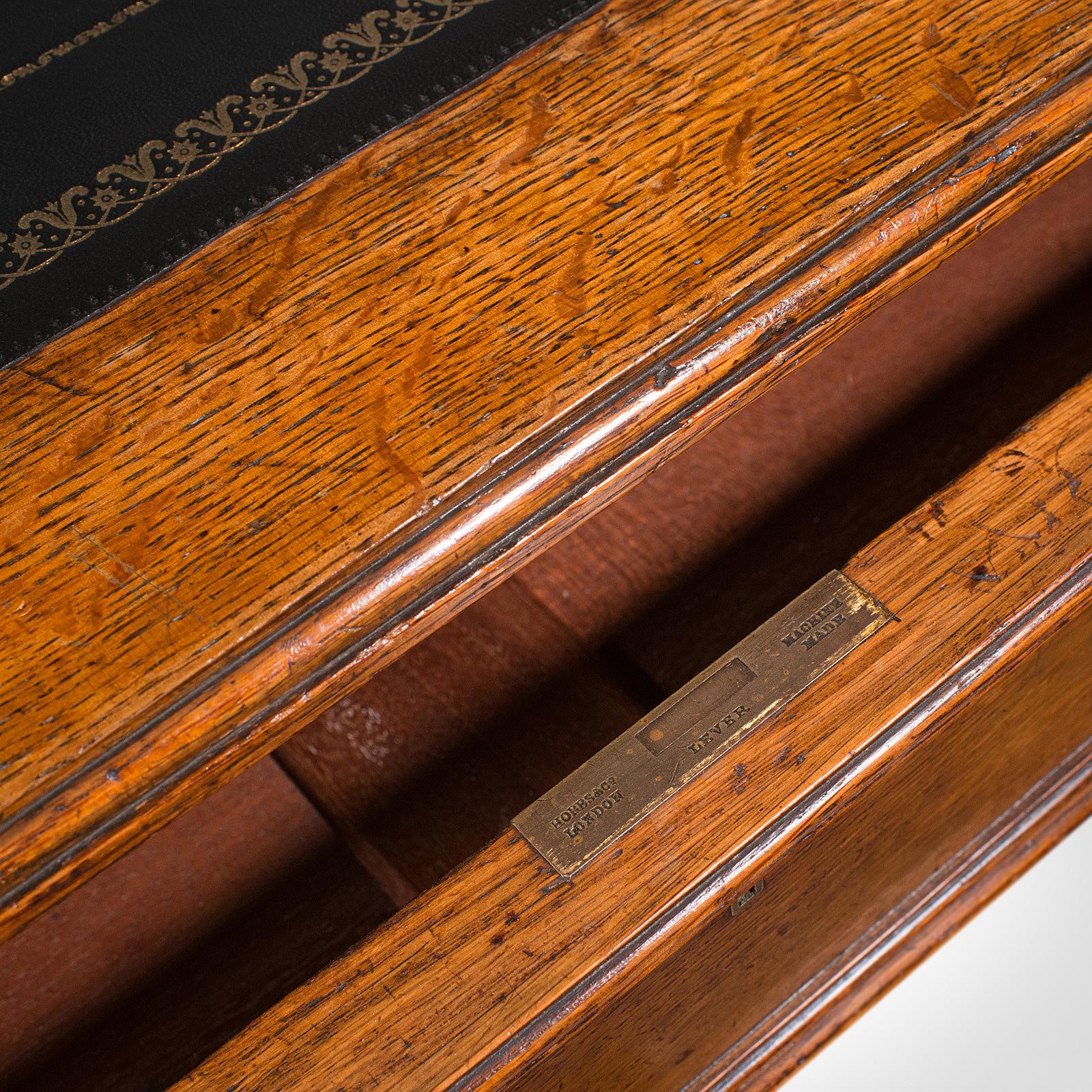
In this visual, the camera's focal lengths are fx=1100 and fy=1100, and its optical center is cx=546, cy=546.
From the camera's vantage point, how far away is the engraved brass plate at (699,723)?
0.51 meters

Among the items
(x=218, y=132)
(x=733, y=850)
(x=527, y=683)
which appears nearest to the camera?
(x=733, y=850)

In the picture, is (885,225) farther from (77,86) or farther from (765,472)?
(77,86)

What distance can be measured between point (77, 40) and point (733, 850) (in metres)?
0.66

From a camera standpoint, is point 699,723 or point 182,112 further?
point 182,112

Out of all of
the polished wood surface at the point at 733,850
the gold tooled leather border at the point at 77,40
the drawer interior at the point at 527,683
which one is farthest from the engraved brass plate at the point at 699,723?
the gold tooled leather border at the point at 77,40

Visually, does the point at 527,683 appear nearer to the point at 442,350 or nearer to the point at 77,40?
the point at 442,350

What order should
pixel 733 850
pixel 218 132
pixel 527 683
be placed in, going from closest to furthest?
pixel 733 850, pixel 218 132, pixel 527 683

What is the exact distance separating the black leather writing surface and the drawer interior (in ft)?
1.06

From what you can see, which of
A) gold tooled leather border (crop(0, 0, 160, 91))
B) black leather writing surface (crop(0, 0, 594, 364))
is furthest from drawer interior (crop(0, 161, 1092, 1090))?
gold tooled leather border (crop(0, 0, 160, 91))

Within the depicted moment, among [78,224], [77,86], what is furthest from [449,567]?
[77,86]

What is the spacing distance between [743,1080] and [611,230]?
0.56 m

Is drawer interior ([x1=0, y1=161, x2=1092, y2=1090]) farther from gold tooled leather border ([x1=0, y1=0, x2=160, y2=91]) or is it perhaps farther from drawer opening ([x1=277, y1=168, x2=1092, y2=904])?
gold tooled leather border ([x1=0, y1=0, x2=160, y2=91])

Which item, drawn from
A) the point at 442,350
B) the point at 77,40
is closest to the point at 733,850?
the point at 442,350

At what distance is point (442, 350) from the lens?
55 cm
